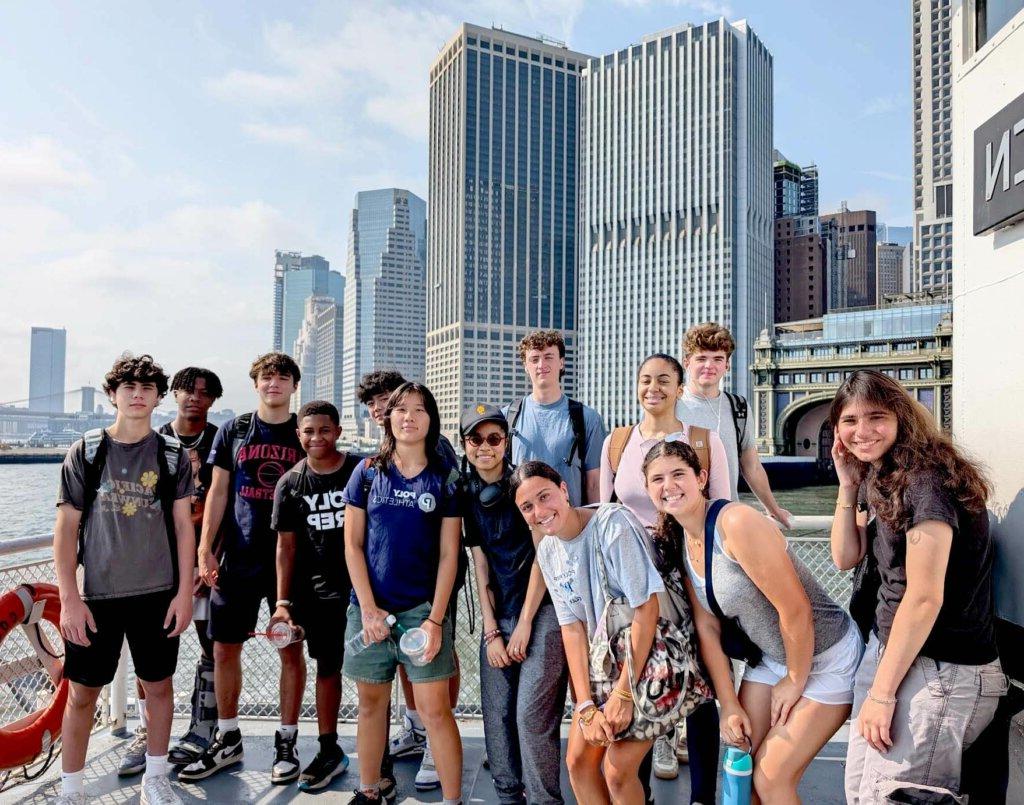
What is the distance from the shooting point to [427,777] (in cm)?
322

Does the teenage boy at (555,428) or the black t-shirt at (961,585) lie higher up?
the teenage boy at (555,428)

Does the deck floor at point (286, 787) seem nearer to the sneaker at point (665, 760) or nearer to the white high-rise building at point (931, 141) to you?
the sneaker at point (665, 760)

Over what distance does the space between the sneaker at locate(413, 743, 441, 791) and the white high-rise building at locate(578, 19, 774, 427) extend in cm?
9331

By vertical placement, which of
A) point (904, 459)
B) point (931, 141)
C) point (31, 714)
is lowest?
point (31, 714)

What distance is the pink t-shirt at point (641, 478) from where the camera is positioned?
3.06 m

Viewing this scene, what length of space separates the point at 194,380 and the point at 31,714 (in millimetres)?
1985

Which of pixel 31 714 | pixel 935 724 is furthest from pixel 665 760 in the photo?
pixel 31 714

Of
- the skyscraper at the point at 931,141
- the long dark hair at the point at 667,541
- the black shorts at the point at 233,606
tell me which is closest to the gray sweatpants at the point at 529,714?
the long dark hair at the point at 667,541

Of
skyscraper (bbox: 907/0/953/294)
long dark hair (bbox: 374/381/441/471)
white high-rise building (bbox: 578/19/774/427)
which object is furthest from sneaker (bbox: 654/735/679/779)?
skyscraper (bbox: 907/0/953/294)

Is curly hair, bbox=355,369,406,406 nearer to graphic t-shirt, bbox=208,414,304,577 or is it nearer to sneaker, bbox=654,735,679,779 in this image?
graphic t-shirt, bbox=208,414,304,577

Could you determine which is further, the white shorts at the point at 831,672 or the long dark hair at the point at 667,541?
the long dark hair at the point at 667,541

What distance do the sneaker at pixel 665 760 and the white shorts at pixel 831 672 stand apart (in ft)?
3.47

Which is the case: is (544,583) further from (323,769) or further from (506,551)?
(323,769)

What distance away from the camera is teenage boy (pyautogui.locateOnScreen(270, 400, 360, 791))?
3324 mm
